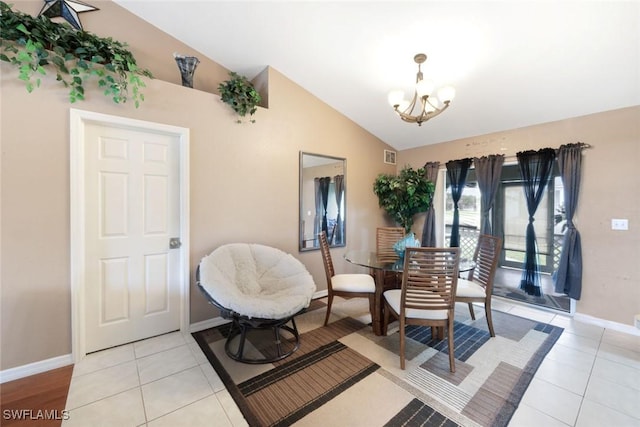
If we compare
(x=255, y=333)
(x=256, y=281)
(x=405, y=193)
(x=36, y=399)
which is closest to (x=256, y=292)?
(x=256, y=281)

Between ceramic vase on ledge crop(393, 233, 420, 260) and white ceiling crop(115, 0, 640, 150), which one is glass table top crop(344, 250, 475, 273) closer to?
ceramic vase on ledge crop(393, 233, 420, 260)

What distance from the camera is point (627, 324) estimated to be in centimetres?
263

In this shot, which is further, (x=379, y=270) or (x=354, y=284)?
(x=354, y=284)

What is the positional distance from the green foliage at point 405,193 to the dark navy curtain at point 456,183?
307 millimetres

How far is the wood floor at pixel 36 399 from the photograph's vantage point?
1502 mm

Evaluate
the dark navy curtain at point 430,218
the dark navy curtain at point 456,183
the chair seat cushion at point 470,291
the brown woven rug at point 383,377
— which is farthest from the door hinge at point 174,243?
the dark navy curtain at point 456,183

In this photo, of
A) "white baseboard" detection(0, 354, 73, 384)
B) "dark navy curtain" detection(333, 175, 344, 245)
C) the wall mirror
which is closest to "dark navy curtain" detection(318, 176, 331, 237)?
the wall mirror

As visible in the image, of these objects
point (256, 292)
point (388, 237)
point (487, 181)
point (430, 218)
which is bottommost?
point (256, 292)

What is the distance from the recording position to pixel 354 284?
259 centimetres

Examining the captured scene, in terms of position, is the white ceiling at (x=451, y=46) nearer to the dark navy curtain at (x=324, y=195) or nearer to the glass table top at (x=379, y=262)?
the dark navy curtain at (x=324, y=195)

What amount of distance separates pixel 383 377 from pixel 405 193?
2812 mm

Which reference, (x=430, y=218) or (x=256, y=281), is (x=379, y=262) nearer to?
(x=256, y=281)

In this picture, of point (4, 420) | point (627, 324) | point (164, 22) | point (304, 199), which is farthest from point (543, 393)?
point (164, 22)

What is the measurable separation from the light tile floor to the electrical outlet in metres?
1.12
